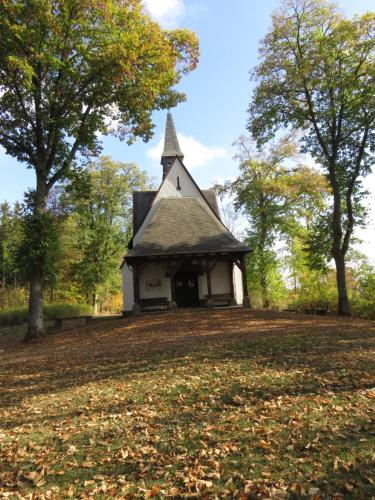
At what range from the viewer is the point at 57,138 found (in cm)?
1695

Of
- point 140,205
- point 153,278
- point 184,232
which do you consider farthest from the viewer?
point 140,205

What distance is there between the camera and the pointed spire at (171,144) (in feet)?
95.8

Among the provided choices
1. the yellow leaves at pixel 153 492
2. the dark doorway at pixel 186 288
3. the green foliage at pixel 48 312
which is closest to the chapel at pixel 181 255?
the dark doorway at pixel 186 288

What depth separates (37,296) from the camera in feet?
54.0

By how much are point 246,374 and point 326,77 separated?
57.2ft

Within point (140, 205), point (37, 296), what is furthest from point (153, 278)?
point (37, 296)

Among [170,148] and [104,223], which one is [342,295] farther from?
[104,223]

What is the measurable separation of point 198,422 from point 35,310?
13.5 meters

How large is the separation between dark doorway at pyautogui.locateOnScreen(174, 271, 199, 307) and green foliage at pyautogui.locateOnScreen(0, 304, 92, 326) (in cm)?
1038

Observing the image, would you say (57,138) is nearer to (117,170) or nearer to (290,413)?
(290,413)

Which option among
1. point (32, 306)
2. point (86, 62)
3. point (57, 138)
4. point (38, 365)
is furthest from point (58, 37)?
point (38, 365)

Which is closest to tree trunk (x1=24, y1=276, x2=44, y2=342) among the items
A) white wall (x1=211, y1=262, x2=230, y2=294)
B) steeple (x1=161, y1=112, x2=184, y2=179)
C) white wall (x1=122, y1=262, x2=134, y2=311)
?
white wall (x1=122, y1=262, x2=134, y2=311)

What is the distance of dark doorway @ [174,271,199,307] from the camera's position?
23969 millimetres

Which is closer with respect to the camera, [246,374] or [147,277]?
[246,374]
